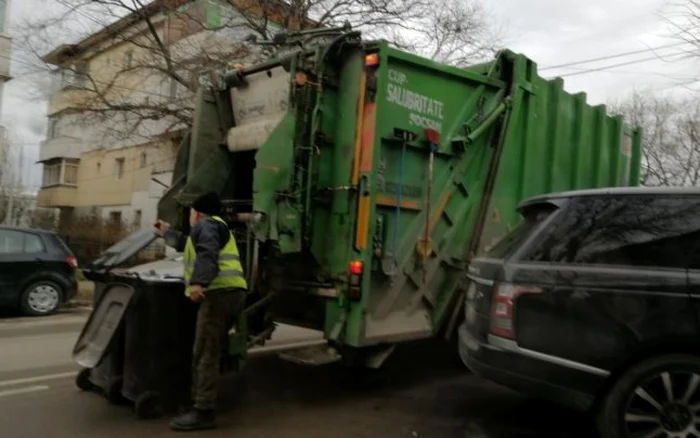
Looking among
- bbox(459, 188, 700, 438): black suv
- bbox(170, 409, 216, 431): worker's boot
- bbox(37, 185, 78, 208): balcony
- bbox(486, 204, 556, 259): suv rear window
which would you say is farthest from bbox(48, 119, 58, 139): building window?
Result: bbox(459, 188, 700, 438): black suv

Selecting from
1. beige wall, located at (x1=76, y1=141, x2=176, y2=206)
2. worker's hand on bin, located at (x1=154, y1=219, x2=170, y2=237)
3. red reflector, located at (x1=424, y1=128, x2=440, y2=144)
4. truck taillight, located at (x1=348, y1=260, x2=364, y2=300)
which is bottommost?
truck taillight, located at (x1=348, y1=260, x2=364, y2=300)

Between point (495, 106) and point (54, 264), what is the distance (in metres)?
8.47

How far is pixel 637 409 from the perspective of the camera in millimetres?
3975

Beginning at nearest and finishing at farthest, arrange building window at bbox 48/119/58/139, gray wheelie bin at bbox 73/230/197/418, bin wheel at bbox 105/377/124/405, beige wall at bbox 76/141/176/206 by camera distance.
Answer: gray wheelie bin at bbox 73/230/197/418
bin wheel at bbox 105/377/124/405
beige wall at bbox 76/141/176/206
building window at bbox 48/119/58/139

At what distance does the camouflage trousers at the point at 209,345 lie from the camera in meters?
4.82

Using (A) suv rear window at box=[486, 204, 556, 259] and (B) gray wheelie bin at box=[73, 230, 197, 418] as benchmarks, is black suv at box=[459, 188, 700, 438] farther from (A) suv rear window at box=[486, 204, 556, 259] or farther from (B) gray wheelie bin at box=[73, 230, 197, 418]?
(B) gray wheelie bin at box=[73, 230, 197, 418]

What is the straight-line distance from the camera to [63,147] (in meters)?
35.8

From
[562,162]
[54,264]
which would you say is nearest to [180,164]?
[562,162]

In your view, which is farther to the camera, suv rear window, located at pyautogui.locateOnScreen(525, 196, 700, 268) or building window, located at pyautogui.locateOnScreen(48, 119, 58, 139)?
building window, located at pyautogui.locateOnScreen(48, 119, 58, 139)

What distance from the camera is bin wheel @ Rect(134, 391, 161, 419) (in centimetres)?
494

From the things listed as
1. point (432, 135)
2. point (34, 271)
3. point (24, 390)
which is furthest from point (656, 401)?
point (34, 271)

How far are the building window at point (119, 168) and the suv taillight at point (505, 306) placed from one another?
3043 cm

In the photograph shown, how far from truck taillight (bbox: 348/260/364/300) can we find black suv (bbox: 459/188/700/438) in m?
1.19

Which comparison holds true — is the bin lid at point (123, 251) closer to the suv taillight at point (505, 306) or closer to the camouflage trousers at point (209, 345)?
the camouflage trousers at point (209, 345)
